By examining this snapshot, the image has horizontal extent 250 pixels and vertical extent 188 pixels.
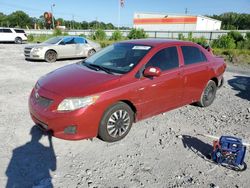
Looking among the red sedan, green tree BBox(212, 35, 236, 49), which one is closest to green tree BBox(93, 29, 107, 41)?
green tree BBox(212, 35, 236, 49)

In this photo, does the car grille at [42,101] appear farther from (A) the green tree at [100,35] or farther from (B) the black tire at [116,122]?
(A) the green tree at [100,35]

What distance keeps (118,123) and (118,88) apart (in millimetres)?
599

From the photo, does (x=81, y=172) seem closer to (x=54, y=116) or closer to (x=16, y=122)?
(x=54, y=116)

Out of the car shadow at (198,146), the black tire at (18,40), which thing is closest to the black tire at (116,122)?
the car shadow at (198,146)

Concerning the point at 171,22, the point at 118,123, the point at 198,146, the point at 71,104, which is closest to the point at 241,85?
the point at 198,146

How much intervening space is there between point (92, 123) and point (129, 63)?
4.42ft

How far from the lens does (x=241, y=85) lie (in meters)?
8.32

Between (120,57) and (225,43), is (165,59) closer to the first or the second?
(120,57)

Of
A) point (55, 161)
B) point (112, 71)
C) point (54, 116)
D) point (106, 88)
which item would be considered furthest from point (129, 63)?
point (55, 161)

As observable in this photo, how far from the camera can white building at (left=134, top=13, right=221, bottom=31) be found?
57.4 metres

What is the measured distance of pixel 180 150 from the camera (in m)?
3.88

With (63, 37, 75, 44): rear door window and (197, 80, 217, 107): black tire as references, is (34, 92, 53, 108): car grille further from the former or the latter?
(63, 37, 75, 44): rear door window

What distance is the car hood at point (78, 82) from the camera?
3.71m

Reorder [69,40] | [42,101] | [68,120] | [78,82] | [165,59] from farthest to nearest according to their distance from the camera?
[69,40] < [165,59] < [78,82] < [42,101] < [68,120]
